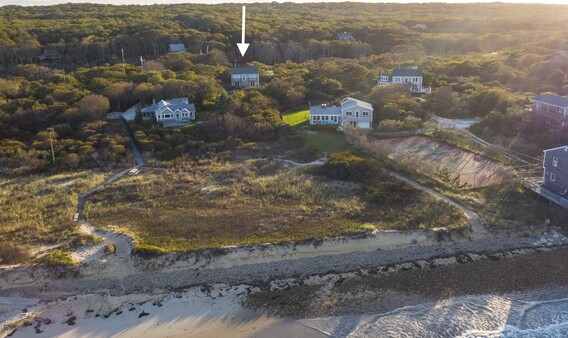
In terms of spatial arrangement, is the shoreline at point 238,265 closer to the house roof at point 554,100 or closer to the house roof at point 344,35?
the house roof at point 554,100

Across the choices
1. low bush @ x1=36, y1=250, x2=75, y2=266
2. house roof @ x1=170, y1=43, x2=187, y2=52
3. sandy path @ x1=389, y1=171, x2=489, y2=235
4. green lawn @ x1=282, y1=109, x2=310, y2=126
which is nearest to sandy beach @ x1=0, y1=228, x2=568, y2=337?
low bush @ x1=36, y1=250, x2=75, y2=266

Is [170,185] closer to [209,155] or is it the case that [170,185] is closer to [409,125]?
[209,155]

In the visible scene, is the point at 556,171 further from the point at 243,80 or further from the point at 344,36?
the point at 344,36

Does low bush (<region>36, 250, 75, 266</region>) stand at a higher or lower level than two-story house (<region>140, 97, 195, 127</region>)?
lower

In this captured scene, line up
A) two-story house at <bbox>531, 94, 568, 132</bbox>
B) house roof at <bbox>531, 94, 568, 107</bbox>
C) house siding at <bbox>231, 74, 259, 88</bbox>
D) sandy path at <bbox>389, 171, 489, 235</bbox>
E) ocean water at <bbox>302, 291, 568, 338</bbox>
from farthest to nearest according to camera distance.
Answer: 1. house siding at <bbox>231, 74, 259, 88</bbox>
2. house roof at <bbox>531, 94, 568, 107</bbox>
3. two-story house at <bbox>531, 94, 568, 132</bbox>
4. sandy path at <bbox>389, 171, 489, 235</bbox>
5. ocean water at <bbox>302, 291, 568, 338</bbox>

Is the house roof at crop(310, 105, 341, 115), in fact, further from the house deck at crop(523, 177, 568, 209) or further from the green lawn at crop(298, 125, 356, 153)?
the house deck at crop(523, 177, 568, 209)

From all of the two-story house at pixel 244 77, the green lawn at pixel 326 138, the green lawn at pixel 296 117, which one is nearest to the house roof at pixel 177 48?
the two-story house at pixel 244 77

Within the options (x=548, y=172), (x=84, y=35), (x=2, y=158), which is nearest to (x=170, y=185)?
(x=2, y=158)
